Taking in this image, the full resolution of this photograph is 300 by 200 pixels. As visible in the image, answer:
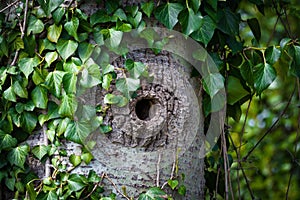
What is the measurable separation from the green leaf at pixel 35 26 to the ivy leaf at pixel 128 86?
0.29 m

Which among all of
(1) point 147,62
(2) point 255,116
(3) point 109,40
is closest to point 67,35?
(3) point 109,40

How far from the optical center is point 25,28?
1.58 m

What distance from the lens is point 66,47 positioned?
60.1 inches

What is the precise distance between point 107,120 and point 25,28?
0.37m

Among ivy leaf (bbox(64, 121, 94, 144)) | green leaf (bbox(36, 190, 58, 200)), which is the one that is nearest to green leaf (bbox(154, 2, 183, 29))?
ivy leaf (bbox(64, 121, 94, 144))

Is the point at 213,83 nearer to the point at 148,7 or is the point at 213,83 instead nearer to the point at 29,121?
the point at 148,7

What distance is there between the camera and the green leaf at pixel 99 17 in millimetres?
1535

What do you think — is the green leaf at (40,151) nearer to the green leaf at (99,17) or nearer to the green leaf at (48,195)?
the green leaf at (48,195)

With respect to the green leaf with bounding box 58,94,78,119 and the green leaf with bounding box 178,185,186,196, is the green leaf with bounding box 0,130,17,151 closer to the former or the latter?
the green leaf with bounding box 58,94,78,119

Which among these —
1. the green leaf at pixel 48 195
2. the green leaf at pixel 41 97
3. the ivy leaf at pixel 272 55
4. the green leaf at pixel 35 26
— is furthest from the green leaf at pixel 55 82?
the ivy leaf at pixel 272 55

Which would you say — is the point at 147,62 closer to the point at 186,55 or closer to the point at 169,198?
the point at 186,55

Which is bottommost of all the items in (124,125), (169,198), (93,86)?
(169,198)

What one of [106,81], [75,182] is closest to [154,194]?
[75,182]

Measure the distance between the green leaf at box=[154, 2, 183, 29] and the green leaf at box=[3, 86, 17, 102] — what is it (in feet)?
1.55
